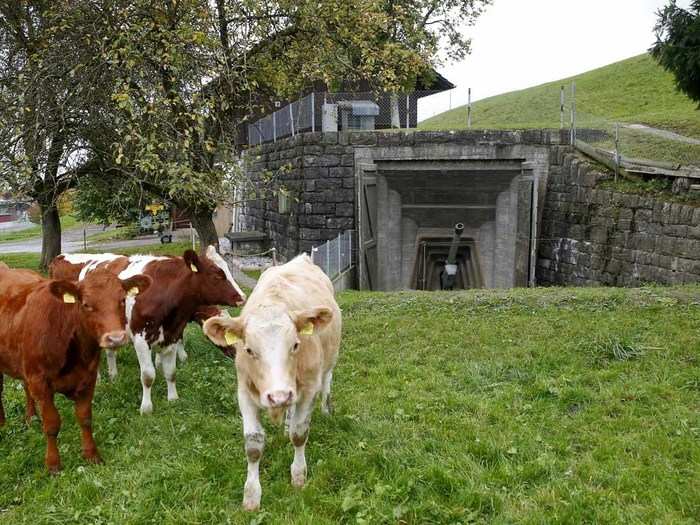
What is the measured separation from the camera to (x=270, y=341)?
368cm

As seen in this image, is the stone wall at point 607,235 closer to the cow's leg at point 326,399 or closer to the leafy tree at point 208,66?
the leafy tree at point 208,66

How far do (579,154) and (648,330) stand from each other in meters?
7.96

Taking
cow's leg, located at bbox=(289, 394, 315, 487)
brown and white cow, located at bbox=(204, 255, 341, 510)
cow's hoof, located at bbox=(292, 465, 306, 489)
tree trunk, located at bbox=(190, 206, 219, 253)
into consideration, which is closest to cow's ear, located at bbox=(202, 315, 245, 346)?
brown and white cow, located at bbox=(204, 255, 341, 510)

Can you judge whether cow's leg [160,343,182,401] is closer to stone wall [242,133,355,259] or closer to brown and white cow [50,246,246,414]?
brown and white cow [50,246,246,414]

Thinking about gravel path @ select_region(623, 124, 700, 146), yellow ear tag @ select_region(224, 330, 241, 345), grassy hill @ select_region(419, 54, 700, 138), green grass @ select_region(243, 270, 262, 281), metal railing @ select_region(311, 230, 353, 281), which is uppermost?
grassy hill @ select_region(419, 54, 700, 138)

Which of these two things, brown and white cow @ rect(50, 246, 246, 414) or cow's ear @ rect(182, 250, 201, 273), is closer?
brown and white cow @ rect(50, 246, 246, 414)

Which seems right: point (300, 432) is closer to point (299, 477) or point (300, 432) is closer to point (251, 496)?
point (299, 477)

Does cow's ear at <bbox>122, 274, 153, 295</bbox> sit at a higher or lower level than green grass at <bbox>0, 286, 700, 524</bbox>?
higher

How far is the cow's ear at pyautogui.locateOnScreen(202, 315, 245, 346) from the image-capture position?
383 centimetres

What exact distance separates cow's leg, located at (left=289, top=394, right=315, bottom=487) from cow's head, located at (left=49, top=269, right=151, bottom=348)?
1.48 metres

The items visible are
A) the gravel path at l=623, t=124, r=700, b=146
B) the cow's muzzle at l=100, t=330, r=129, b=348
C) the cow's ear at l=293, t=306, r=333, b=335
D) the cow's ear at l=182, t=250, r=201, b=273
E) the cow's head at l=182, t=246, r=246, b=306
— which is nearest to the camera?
the cow's ear at l=293, t=306, r=333, b=335

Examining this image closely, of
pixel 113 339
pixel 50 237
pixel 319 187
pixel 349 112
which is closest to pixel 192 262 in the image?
pixel 113 339

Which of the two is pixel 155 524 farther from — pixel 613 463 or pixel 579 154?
pixel 579 154

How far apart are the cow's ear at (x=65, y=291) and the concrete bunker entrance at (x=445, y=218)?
11.4m
